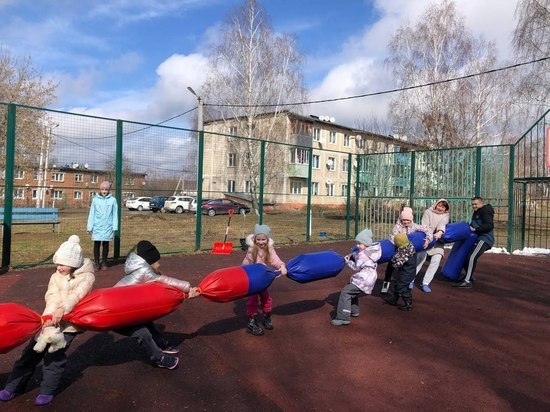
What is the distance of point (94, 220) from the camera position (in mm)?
8617

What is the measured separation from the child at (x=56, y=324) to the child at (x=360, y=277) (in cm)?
324

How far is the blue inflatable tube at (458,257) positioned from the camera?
27.3 ft

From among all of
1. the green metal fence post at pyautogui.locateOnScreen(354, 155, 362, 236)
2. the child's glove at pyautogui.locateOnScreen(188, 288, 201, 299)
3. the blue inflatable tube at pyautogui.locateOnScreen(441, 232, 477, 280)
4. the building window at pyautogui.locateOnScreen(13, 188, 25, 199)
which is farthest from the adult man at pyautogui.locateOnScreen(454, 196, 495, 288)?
the building window at pyautogui.locateOnScreen(13, 188, 25, 199)

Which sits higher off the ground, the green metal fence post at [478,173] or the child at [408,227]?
the green metal fence post at [478,173]

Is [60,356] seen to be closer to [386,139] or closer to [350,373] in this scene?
[350,373]

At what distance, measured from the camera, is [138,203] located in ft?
37.0

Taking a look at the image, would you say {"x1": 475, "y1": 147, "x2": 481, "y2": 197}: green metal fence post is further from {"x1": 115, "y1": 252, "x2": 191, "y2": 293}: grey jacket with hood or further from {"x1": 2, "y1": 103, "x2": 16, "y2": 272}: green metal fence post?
{"x1": 2, "y1": 103, "x2": 16, "y2": 272}: green metal fence post

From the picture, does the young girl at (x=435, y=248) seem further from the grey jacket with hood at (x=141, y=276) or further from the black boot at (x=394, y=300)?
the grey jacket with hood at (x=141, y=276)

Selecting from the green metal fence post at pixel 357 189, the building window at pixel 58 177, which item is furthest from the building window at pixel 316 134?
the building window at pixel 58 177

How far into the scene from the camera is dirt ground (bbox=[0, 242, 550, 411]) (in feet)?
11.9

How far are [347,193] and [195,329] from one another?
1113 centimetres

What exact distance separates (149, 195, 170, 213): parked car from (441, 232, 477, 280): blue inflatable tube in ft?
22.3

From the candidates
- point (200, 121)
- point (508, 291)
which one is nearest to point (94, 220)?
point (508, 291)

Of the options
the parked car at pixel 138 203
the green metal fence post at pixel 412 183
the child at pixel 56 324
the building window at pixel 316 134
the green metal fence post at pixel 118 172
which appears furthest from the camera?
the building window at pixel 316 134
